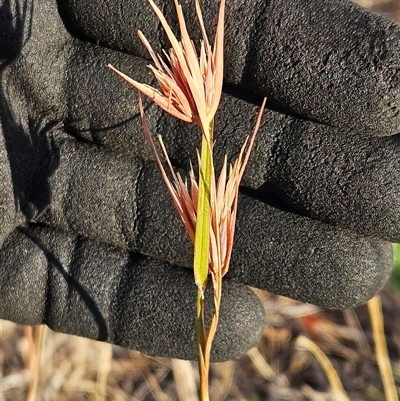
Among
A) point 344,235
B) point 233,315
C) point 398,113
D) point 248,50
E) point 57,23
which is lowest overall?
point 233,315

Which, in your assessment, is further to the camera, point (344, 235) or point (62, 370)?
point (62, 370)

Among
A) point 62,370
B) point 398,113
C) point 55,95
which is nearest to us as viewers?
point 398,113

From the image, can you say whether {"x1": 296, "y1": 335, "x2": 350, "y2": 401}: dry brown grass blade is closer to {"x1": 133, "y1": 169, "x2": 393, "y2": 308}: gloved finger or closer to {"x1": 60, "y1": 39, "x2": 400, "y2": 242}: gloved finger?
{"x1": 133, "y1": 169, "x2": 393, "y2": 308}: gloved finger

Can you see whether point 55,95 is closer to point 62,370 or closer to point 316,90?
point 316,90

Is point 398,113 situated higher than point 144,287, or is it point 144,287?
point 398,113

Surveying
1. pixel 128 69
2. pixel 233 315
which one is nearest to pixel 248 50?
pixel 128 69

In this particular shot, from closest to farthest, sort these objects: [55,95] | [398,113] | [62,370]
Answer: [398,113] → [55,95] → [62,370]

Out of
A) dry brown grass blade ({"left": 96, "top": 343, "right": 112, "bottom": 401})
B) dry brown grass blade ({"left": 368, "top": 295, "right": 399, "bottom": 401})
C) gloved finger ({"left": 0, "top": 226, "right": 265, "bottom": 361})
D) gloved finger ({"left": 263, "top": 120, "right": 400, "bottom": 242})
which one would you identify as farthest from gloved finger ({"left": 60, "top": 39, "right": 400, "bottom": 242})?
dry brown grass blade ({"left": 96, "top": 343, "right": 112, "bottom": 401})
